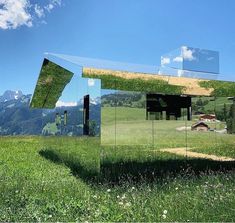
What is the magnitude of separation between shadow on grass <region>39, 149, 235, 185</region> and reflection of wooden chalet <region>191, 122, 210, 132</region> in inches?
30.8

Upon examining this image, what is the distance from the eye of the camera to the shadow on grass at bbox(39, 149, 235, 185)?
922 cm

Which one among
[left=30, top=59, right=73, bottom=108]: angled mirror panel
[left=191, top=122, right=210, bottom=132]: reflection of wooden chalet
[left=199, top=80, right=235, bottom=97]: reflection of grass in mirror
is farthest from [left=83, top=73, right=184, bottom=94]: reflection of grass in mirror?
[left=30, top=59, right=73, bottom=108]: angled mirror panel

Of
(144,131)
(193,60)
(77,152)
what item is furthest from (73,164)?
(193,60)

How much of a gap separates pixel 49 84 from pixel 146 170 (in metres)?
5.69

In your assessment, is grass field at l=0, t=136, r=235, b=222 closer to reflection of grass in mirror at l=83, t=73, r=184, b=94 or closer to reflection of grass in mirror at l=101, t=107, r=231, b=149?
reflection of grass in mirror at l=101, t=107, r=231, b=149

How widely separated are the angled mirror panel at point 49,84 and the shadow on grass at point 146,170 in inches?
86.3

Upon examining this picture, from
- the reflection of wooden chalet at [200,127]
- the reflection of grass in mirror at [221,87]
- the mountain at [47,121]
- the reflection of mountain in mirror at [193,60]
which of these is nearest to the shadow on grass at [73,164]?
the mountain at [47,121]

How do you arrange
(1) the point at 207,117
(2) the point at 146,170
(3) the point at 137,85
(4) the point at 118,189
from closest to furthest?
(4) the point at 118,189
(3) the point at 137,85
(2) the point at 146,170
(1) the point at 207,117

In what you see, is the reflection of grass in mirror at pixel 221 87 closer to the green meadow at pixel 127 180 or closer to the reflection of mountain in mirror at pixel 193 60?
the green meadow at pixel 127 180

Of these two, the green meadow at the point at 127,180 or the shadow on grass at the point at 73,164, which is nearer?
the green meadow at the point at 127,180

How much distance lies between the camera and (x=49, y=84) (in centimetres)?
1462

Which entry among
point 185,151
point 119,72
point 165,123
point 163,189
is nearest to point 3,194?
point 163,189

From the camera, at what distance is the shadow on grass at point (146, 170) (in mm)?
9219

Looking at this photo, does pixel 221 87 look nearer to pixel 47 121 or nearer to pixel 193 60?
pixel 193 60
